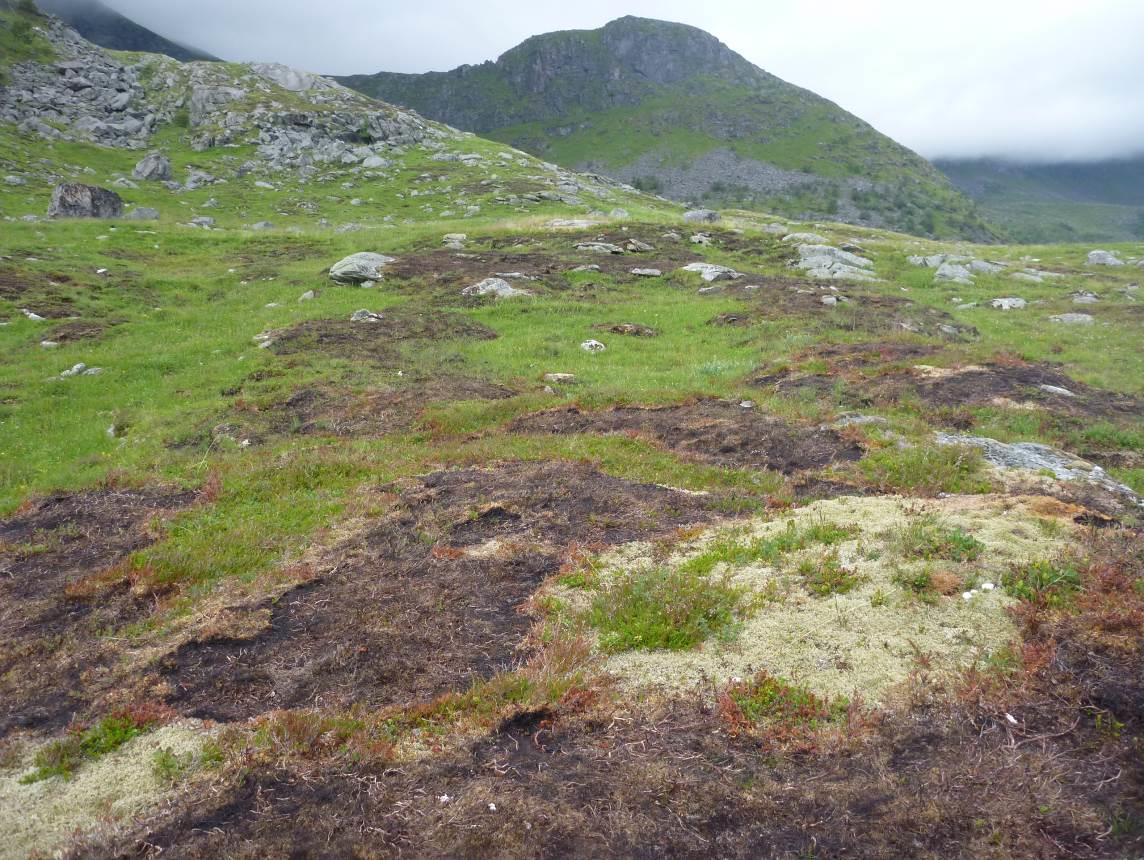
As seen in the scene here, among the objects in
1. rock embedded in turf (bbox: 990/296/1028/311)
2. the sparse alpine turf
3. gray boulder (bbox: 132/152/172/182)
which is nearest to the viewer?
the sparse alpine turf

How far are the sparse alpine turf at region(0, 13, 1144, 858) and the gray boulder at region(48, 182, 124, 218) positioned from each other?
32.8 m

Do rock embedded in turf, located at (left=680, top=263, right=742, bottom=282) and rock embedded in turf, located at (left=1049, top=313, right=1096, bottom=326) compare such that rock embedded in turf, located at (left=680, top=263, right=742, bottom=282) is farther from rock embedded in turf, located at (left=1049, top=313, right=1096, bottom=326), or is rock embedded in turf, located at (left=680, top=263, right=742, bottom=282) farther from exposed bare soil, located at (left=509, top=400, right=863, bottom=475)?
exposed bare soil, located at (left=509, top=400, right=863, bottom=475)

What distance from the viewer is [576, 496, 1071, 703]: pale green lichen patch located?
758 cm


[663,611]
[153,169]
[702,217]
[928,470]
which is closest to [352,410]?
[663,611]

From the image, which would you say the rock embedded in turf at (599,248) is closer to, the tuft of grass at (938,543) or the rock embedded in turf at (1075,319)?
the rock embedded in turf at (1075,319)

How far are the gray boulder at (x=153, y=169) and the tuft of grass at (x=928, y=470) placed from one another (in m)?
81.3

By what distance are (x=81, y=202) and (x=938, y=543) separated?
65.2 meters

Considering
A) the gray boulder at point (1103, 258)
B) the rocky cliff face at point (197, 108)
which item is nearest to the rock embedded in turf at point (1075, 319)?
the gray boulder at point (1103, 258)

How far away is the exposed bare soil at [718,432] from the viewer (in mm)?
15602

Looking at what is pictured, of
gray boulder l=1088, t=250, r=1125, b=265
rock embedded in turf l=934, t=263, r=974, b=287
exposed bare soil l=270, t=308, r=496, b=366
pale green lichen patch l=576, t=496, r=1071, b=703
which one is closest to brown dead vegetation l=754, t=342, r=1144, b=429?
pale green lichen patch l=576, t=496, r=1071, b=703

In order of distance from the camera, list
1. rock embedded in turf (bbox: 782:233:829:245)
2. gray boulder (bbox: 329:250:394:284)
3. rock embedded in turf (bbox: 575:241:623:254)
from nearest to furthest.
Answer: gray boulder (bbox: 329:250:394:284) < rock embedded in turf (bbox: 575:241:623:254) < rock embedded in turf (bbox: 782:233:829:245)

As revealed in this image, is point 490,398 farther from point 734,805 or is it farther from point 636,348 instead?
point 734,805

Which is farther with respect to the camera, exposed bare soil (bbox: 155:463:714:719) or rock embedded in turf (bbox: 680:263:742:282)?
rock embedded in turf (bbox: 680:263:742:282)

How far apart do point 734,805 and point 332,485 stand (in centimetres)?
1162
